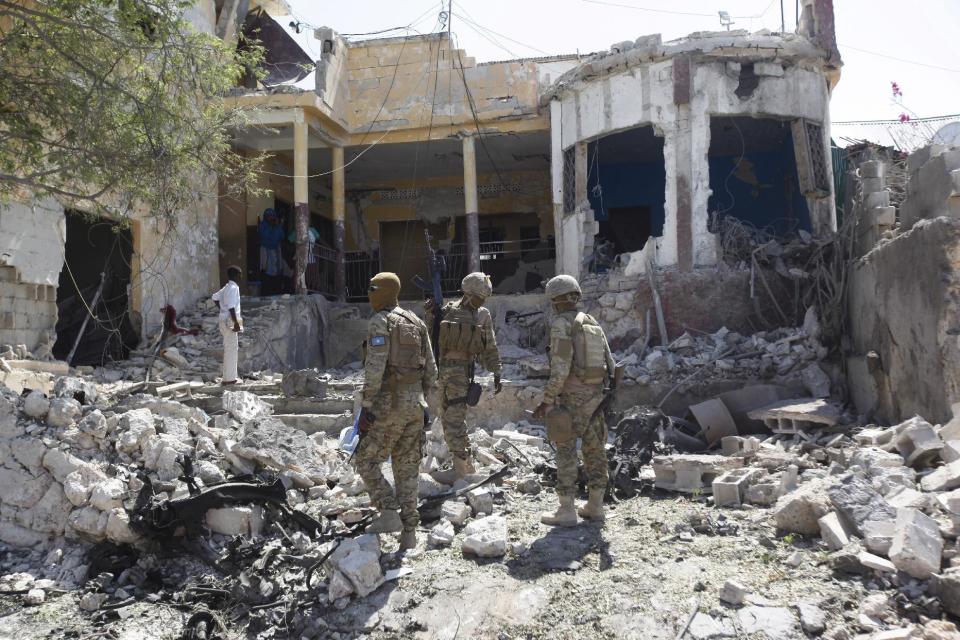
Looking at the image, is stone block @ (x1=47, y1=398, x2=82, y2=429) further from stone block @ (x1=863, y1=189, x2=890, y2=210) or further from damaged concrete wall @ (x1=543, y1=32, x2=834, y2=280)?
damaged concrete wall @ (x1=543, y1=32, x2=834, y2=280)

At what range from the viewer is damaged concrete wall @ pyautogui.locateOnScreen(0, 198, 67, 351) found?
8.89 meters

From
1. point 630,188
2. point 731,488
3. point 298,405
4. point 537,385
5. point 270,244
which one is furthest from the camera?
point 630,188

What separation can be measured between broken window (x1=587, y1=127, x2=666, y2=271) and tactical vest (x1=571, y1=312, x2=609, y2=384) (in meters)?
9.97

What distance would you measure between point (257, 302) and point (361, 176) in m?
5.83

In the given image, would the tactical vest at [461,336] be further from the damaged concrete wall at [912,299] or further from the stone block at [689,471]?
the damaged concrete wall at [912,299]

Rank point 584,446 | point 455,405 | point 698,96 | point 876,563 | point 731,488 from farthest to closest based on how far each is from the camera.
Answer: point 698,96 < point 455,405 < point 731,488 < point 584,446 < point 876,563

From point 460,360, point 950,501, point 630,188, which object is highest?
point 630,188

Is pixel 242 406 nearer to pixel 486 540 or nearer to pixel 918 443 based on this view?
pixel 486 540

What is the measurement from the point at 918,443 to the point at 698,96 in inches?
297

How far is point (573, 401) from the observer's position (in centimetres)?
502

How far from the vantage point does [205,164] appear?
24.2 feet

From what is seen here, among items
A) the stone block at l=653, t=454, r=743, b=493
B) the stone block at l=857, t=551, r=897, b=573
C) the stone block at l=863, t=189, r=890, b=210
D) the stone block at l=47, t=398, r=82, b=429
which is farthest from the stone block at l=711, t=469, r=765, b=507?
the stone block at l=47, t=398, r=82, b=429

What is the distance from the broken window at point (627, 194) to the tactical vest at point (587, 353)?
392 inches

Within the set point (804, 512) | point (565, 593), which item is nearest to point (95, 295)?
point (565, 593)
